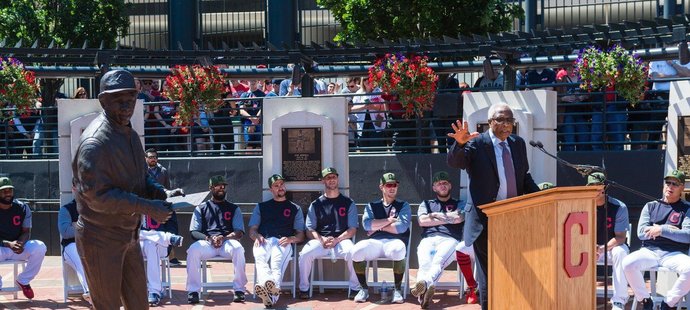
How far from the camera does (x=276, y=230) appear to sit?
12867 mm

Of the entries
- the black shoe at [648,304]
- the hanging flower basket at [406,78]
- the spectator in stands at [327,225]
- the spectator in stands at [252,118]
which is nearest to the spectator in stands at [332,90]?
the spectator in stands at [252,118]

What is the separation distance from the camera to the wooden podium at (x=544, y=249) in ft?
24.7

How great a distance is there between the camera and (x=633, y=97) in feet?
41.7

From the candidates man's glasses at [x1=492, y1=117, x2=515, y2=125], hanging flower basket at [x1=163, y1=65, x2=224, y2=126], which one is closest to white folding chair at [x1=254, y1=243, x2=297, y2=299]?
hanging flower basket at [x1=163, y1=65, x2=224, y2=126]

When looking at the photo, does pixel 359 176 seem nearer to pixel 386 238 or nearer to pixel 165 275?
pixel 386 238

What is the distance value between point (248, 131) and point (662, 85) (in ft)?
19.6

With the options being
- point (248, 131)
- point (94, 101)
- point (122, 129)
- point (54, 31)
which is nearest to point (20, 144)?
point (54, 31)

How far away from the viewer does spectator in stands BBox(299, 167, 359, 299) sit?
41.8ft

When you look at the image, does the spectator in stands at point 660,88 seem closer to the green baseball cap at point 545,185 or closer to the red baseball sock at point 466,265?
the green baseball cap at point 545,185

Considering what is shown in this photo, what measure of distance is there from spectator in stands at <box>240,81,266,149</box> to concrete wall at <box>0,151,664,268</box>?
51 centimetres

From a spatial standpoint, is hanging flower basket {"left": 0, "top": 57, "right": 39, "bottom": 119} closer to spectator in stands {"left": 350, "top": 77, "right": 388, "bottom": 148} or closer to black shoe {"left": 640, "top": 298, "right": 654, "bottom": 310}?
spectator in stands {"left": 350, "top": 77, "right": 388, "bottom": 148}

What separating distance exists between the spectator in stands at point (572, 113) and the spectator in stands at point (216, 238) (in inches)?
175

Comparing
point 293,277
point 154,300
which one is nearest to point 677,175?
point 293,277

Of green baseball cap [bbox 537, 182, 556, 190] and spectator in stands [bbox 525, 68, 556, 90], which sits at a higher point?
spectator in stands [bbox 525, 68, 556, 90]
